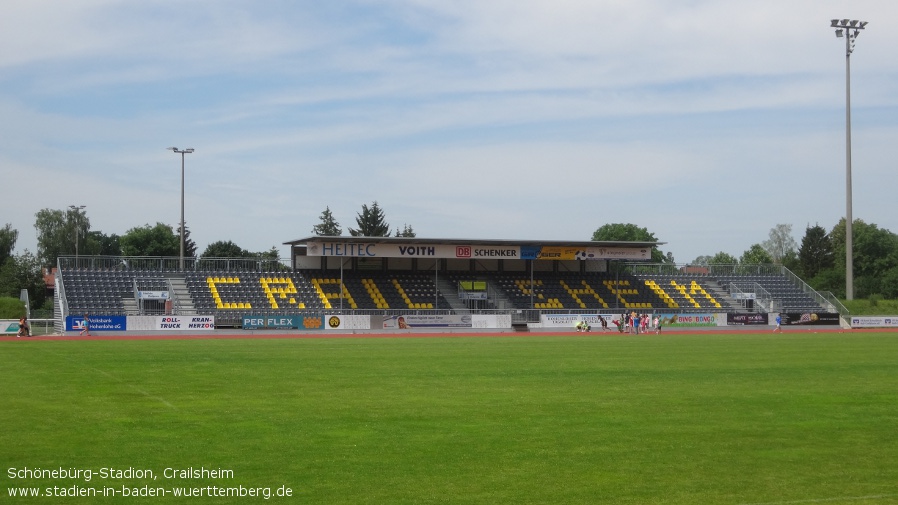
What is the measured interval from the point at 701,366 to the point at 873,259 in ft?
374

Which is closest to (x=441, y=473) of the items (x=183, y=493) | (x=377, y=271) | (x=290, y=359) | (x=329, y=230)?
(x=183, y=493)

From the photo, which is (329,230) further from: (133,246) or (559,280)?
(559,280)

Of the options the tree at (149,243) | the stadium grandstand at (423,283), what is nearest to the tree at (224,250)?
the tree at (149,243)

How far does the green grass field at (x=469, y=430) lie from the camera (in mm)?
11383

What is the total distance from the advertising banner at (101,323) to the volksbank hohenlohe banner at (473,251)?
16.7 metres

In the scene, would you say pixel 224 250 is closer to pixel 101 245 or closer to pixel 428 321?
pixel 101 245

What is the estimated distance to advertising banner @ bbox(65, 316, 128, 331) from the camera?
52.0 m

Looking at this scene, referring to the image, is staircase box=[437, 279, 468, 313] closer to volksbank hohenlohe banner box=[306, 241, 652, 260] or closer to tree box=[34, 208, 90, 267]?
volksbank hohenlohe banner box=[306, 241, 652, 260]

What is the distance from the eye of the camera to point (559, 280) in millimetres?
74500

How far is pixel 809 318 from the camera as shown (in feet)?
221

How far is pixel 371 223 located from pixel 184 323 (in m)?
75.2

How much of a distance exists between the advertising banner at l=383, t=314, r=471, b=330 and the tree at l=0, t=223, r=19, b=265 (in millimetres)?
72212

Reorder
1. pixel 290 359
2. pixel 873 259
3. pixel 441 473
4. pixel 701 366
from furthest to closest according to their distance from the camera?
pixel 873 259, pixel 290 359, pixel 701 366, pixel 441 473

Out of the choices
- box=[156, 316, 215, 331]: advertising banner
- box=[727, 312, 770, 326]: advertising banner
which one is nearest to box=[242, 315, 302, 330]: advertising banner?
box=[156, 316, 215, 331]: advertising banner
